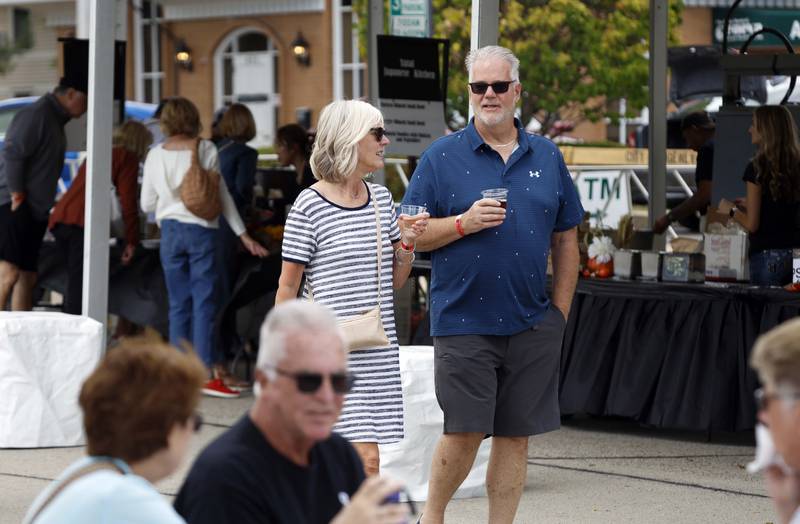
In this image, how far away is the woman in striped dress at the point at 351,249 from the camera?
16.2ft

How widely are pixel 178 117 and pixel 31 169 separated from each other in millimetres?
1190

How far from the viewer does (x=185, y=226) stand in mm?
9484

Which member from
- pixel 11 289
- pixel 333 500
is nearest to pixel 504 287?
pixel 333 500

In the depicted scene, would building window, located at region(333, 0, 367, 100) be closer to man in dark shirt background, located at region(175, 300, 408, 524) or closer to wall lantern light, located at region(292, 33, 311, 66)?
wall lantern light, located at region(292, 33, 311, 66)

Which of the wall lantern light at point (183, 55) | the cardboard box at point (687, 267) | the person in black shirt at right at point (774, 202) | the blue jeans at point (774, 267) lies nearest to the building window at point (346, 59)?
the wall lantern light at point (183, 55)

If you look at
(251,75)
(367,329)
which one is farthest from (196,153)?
(251,75)

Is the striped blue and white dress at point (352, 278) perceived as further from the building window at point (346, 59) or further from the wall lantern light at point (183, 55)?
the wall lantern light at point (183, 55)

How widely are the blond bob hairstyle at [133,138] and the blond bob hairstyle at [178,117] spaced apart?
52.7 inches

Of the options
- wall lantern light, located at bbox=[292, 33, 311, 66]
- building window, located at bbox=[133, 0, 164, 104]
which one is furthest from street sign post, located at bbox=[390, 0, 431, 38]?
building window, located at bbox=[133, 0, 164, 104]

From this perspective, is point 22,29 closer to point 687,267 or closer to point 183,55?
point 183,55

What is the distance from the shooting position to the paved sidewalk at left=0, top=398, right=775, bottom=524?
6.50 m

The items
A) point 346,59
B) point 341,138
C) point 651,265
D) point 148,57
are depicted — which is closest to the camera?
point 341,138

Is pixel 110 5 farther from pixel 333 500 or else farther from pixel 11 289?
pixel 333 500

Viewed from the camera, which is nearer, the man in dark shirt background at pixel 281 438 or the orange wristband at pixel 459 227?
the man in dark shirt background at pixel 281 438
